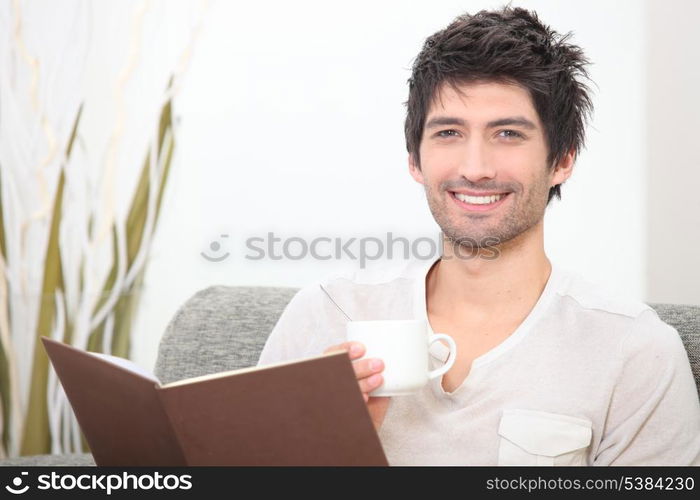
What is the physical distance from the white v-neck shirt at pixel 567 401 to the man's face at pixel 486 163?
179 millimetres

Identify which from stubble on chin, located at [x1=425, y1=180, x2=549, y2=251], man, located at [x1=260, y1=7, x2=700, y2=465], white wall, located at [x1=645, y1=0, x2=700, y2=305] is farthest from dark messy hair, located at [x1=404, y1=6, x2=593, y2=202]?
white wall, located at [x1=645, y1=0, x2=700, y2=305]

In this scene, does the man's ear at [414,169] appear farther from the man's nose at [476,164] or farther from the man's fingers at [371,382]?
the man's fingers at [371,382]

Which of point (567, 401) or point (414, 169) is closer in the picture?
point (567, 401)

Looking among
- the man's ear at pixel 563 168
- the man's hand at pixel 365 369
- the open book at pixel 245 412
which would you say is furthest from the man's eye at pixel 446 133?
the open book at pixel 245 412

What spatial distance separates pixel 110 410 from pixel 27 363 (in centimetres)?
152

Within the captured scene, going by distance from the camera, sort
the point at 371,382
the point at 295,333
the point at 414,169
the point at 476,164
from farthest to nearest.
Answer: the point at 414,169
the point at 295,333
the point at 476,164
the point at 371,382

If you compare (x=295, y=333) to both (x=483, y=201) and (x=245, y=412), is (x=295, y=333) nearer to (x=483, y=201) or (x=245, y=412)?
(x=483, y=201)

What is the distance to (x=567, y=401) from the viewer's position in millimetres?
1363

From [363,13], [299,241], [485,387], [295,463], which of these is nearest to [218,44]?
[363,13]

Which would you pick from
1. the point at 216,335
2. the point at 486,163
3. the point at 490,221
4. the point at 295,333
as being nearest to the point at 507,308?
the point at 490,221

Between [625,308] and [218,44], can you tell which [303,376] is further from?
[218,44]

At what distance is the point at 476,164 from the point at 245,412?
699 mm

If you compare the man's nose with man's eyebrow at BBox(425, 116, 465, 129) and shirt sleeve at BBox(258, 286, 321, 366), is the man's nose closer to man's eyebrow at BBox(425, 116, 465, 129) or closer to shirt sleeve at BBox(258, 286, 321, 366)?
man's eyebrow at BBox(425, 116, 465, 129)

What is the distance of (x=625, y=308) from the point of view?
56.0 inches
